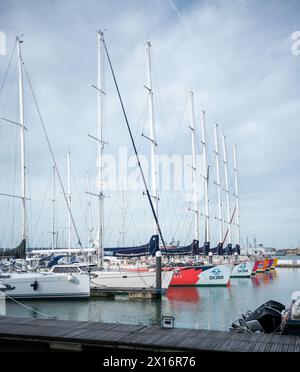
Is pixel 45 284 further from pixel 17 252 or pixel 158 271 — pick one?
pixel 158 271

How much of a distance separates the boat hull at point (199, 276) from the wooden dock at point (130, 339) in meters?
26.3

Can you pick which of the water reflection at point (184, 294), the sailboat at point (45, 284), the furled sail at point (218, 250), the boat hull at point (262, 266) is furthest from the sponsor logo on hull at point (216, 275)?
the boat hull at point (262, 266)

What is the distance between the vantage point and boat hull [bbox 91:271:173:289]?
30.4 metres

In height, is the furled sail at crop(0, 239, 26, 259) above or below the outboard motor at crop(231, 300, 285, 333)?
above

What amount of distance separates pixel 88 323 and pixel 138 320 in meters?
9.28

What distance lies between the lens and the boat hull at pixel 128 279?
30.4m

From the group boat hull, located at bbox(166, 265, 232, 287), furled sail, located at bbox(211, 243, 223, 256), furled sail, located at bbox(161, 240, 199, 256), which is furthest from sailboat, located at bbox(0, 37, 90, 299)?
furled sail, located at bbox(211, 243, 223, 256)

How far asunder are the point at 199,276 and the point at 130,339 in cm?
2862

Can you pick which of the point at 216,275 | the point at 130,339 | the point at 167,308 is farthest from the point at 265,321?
the point at 216,275

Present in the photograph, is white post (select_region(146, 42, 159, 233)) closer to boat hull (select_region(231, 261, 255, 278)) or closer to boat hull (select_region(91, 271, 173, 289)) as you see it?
boat hull (select_region(91, 271, 173, 289))

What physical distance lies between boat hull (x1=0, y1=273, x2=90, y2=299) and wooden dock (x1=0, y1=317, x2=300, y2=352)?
16892mm
